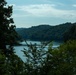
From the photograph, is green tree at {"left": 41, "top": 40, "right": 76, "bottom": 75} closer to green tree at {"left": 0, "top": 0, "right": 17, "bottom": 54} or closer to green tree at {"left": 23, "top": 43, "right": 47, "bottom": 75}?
green tree at {"left": 23, "top": 43, "right": 47, "bottom": 75}

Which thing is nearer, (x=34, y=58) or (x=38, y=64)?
(x=38, y=64)

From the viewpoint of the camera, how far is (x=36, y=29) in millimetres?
187250

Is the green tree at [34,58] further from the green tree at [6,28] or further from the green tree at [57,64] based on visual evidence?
the green tree at [6,28]

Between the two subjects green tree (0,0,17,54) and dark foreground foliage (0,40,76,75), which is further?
green tree (0,0,17,54)

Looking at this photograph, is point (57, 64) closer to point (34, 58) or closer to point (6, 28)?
point (34, 58)

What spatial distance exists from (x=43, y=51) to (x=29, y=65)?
0.72 metres

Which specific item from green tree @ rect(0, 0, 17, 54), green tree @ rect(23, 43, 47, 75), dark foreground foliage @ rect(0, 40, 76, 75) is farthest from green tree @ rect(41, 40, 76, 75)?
green tree @ rect(0, 0, 17, 54)

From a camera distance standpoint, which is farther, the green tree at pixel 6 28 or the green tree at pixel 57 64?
the green tree at pixel 6 28

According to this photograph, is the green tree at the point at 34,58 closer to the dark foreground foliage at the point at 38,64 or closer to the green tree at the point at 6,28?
the dark foreground foliage at the point at 38,64

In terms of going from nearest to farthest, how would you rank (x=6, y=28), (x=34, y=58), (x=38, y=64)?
1. (x=38, y=64)
2. (x=34, y=58)
3. (x=6, y=28)

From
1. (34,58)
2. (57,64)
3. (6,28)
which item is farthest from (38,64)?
(6,28)

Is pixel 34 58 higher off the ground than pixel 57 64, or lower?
higher

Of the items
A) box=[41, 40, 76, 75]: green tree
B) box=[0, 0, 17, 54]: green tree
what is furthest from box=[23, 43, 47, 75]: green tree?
box=[0, 0, 17, 54]: green tree

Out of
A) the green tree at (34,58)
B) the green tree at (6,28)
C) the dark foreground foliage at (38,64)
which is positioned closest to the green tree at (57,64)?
the dark foreground foliage at (38,64)
